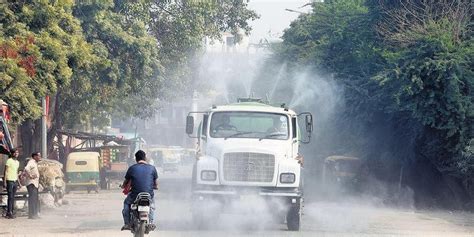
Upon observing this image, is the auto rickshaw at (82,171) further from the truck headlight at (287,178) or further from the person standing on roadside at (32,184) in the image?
the truck headlight at (287,178)

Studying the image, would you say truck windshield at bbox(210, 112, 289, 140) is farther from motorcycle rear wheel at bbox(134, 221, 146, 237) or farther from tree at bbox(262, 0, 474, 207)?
tree at bbox(262, 0, 474, 207)

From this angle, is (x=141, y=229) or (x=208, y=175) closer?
(x=141, y=229)

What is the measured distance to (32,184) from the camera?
2667cm

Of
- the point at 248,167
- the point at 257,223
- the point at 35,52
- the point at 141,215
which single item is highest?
the point at 35,52

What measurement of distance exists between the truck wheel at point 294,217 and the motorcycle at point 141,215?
20.8 feet

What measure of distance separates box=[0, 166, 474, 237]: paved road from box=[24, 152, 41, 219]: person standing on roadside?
0.34 m

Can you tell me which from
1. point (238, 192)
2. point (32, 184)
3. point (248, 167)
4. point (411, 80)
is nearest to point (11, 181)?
point (32, 184)

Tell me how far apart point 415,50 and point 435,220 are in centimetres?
787

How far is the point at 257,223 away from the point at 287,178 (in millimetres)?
1341

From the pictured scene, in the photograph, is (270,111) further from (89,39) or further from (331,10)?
(331,10)

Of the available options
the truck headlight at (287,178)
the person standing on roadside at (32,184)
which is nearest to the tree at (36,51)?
the person standing on roadside at (32,184)

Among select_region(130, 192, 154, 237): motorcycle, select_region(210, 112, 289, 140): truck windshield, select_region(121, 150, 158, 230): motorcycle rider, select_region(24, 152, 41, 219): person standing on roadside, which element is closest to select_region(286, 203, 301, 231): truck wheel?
select_region(210, 112, 289, 140): truck windshield

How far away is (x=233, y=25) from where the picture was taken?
5566cm

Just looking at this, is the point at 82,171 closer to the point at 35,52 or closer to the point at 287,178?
the point at 35,52
